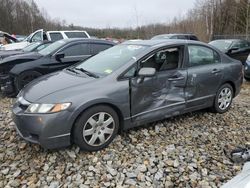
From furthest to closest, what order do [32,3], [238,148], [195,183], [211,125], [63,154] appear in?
1. [32,3]
2. [211,125]
3. [238,148]
4. [63,154]
5. [195,183]

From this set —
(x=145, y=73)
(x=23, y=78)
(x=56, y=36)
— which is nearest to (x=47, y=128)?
(x=145, y=73)

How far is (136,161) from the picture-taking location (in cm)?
344

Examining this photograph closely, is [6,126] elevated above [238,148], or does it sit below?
above

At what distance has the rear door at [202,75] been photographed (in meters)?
4.48

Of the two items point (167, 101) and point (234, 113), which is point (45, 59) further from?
point (234, 113)

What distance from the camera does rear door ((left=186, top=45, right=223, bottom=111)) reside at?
4.48m

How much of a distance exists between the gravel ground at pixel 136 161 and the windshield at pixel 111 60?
3.37ft

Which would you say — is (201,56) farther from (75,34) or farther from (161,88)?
(75,34)

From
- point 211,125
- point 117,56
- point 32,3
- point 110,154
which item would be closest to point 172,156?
point 110,154

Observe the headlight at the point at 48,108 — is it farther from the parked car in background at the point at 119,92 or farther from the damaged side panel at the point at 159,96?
the damaged side panel at the point at 159,96

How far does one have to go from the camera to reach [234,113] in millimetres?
5266

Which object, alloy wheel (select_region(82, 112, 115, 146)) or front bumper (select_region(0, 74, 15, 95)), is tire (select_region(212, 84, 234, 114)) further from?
front bumper (select_region(0, 74, 15, 95))

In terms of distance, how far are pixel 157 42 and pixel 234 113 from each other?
2.21 m

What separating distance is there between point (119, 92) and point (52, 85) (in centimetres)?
92
